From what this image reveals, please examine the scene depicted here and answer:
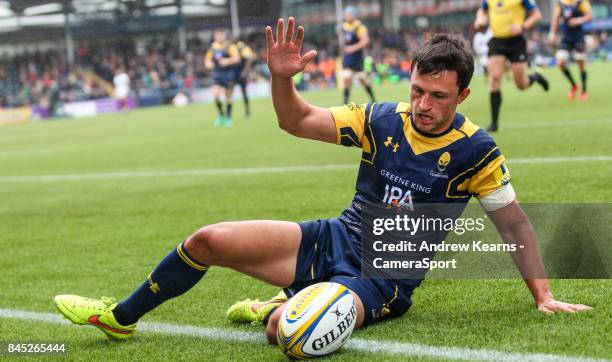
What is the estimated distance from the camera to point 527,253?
3498mm

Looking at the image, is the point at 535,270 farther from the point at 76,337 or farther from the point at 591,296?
the point at 76,337

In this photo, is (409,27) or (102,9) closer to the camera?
(102,9)

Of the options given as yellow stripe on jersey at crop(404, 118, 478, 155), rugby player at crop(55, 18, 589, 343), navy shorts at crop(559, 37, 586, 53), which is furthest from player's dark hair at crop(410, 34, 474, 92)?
navy shorts at crop(559, 37, 586, 53)

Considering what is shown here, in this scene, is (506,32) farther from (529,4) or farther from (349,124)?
(349,124)

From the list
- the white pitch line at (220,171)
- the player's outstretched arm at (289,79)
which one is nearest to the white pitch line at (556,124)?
the white pitch line at (220,171)

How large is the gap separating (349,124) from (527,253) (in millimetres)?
963

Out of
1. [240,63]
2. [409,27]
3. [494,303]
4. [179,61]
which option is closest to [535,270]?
[494,303]

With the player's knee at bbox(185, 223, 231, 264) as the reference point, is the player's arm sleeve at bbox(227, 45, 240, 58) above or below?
below

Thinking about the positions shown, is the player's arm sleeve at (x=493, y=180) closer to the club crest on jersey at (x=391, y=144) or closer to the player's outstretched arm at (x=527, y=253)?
the player's outstretched arm at (x=527, y=253)

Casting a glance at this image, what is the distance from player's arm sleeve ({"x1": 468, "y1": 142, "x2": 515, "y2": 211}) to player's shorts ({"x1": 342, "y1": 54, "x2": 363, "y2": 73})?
52.2ft

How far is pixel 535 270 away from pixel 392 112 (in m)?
0.94

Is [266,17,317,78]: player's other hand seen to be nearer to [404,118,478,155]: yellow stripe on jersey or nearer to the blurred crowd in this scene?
[404,118,478,155]: yellow stripe on jersey

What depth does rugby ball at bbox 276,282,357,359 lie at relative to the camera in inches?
122

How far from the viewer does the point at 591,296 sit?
3709 millimetres
